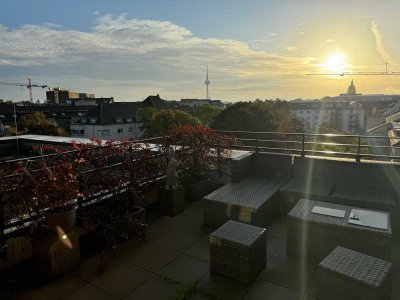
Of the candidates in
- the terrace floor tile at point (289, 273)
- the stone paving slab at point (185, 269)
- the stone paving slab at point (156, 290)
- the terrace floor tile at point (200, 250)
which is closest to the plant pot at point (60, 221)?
the stone paving slab at point (156, 290)

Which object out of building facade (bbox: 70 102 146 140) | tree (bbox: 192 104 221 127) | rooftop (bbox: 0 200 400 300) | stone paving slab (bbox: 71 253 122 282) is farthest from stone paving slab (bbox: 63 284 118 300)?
building facade (bbox: 70 102 146 140)

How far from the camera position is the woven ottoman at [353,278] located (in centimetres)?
273

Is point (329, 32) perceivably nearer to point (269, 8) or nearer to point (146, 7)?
point (269, 8)

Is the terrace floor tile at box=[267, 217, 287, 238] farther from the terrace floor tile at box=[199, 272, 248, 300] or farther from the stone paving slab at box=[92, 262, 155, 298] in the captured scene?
the stone paving slab at box=[92, 262, 155, 298]

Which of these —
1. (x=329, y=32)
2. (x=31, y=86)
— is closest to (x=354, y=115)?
(x=329, y=32)

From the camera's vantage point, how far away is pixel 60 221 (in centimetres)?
361

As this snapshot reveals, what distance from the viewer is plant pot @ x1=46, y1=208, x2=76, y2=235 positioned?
11.7ft

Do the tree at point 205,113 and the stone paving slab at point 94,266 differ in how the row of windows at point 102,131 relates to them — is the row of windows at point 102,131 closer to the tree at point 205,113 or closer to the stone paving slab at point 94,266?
the tree at point 205,113

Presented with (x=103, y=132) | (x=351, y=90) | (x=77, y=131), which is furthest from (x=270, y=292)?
(x=351, y=90)

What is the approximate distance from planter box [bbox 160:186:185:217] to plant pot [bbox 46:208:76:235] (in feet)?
7.25

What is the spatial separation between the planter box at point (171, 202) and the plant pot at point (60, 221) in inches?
87.0

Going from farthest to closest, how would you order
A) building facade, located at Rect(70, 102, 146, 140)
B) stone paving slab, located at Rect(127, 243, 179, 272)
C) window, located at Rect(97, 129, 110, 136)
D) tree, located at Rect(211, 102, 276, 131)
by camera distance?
building facade, located at Rect(70, 102, 146, 140)
window, located at Rect(97, 129, 110, 136)
tree, located at Rect(211, 102, 276, 131)
stone paving slab, located at Rect(127, 243, 179, 272)

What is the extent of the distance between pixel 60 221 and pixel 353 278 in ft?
11.1

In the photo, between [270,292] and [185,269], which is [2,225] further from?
[270,292]
